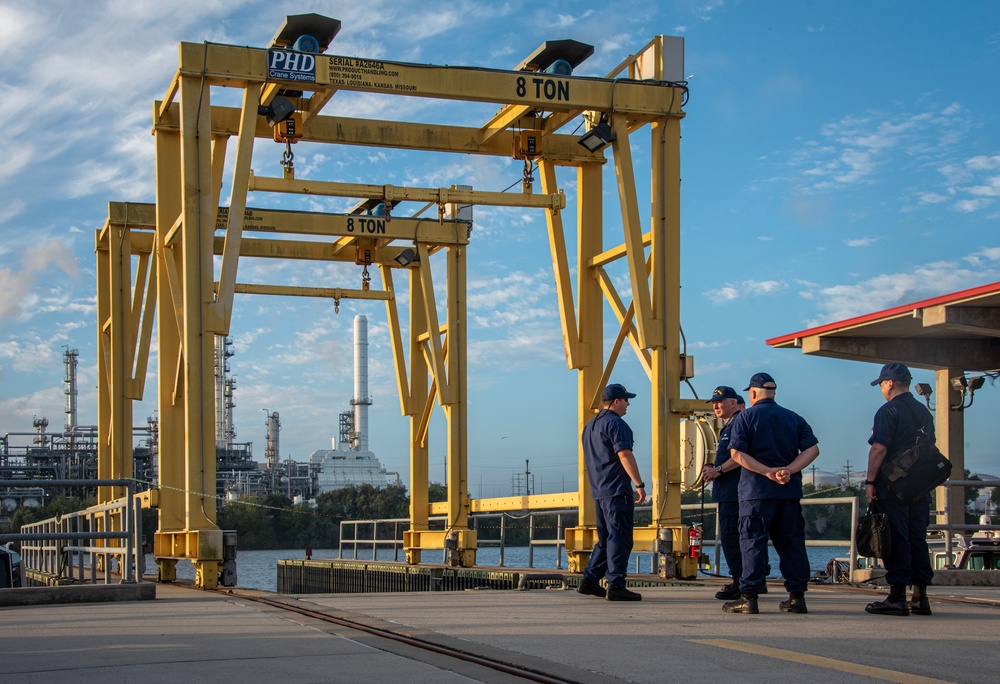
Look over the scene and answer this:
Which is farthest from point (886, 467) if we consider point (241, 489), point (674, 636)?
point (241, 489)

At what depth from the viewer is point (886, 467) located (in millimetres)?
8328

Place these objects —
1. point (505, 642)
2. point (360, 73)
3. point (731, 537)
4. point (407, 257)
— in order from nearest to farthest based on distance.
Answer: point (505, 642) < point (731, 537) < point (360, 73) < point (407, 257)

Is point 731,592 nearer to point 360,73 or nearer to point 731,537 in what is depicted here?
point 731,537

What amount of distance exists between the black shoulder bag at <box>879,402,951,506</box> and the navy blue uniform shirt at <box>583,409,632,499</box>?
2170mm

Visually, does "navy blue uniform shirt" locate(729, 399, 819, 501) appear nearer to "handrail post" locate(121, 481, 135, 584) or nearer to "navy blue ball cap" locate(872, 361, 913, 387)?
"navy blue ball cap" locate(872, 361, 913, 387)

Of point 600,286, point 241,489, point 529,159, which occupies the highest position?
point 529,159

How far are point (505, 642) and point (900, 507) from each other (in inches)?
126

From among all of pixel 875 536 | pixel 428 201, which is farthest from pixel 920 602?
pixel 428 201

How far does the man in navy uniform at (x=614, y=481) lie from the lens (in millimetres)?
9711

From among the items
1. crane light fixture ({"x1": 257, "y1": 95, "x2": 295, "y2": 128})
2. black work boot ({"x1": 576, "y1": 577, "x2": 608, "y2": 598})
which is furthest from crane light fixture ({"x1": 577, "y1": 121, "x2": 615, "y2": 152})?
black work boot ({"x1": 576, "y1": 577, "x2": 608, "y2": 598})

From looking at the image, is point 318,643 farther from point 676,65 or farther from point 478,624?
point 676,65

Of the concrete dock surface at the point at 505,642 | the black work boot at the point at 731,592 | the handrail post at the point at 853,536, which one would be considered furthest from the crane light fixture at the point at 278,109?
the black work boot at the point at 731,592

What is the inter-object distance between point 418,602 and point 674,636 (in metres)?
3.52

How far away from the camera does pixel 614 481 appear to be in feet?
32.0
